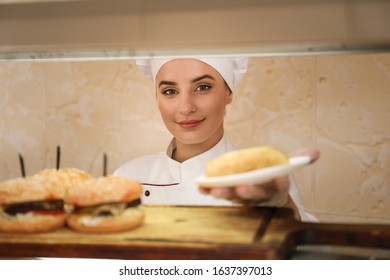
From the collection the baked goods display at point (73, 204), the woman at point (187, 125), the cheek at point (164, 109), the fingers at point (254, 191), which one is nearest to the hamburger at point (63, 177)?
the baked goods display at point (73, 204)

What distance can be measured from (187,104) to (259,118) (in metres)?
0.19

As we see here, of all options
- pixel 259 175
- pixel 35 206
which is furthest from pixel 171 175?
pixel 35 206

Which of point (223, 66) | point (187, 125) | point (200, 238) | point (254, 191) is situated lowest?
point (200, 238)

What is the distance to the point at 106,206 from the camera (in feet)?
4.71

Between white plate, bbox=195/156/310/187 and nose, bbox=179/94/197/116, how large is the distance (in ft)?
0.59

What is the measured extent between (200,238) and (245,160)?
225 millimetres

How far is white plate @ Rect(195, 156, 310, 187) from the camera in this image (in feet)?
4.63

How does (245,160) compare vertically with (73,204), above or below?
above

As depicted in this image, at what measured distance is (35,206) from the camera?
145 centimetres

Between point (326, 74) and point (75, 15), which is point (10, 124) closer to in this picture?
point (75, 15)

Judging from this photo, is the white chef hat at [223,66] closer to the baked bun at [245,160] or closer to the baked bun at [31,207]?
the baked bun at [245,160]

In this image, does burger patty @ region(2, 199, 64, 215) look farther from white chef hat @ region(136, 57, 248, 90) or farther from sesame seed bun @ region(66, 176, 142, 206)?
white chef hat @ region(136, 57, 248, 90)

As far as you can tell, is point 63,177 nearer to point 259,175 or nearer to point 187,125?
point 187,125

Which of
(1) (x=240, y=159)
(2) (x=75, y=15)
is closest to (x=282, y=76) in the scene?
(1) (x=240, y=159)
